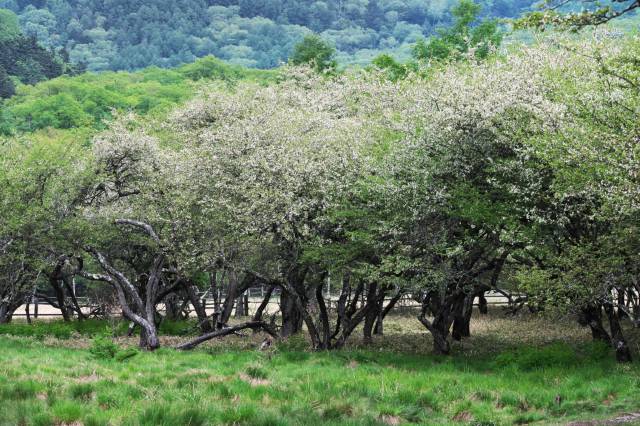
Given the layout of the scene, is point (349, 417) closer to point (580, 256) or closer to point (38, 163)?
point (580, 256)

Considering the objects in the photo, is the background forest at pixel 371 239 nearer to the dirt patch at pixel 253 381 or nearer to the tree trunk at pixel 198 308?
the dirt patch at pixel 253 381

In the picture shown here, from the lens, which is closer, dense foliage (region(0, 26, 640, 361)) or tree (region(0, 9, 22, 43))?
dense foliage (region(0, 26, 640, 361))

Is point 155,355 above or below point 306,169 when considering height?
below

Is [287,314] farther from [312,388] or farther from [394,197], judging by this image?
[312,388]

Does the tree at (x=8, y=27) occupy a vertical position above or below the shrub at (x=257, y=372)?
above

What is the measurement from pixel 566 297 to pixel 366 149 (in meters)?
8.60

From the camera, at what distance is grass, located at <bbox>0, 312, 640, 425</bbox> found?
10.9 metres

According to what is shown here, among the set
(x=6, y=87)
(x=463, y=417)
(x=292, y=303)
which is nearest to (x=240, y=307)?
(x=292, y=303)

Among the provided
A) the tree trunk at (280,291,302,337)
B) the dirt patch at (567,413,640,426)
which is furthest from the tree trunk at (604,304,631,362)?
the tree trunk at (280,291,302,337)

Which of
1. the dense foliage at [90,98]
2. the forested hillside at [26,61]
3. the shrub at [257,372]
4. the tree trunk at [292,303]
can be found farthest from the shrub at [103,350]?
the forested hillside at [26,61]

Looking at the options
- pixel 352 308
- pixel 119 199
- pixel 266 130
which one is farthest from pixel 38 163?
pixel 352 308

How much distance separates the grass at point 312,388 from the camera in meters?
10.9

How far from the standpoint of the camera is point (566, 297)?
17.6 m

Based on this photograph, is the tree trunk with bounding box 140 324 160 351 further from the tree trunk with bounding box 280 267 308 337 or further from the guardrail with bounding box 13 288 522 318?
the guardrail with bounding box 13 288 522 318
